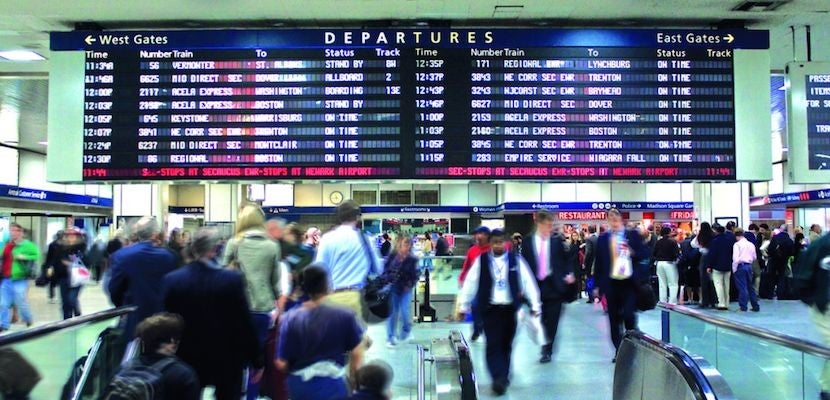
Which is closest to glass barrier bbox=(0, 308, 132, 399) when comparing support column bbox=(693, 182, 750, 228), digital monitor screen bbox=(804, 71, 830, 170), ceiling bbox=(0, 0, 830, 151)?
ceiling bbox=(0, 0, 830, 151)

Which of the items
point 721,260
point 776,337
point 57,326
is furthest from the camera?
point 721,260

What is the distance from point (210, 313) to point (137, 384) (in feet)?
3.12

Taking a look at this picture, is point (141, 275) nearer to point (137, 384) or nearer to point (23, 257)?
point (137, 384)

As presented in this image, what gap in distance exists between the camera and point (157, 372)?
332 cm

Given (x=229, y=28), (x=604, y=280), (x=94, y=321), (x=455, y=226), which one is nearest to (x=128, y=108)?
(x=229, y=28)

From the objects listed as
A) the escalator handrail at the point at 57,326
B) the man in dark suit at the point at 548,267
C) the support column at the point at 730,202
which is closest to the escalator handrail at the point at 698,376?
the man in dark suit at the point at 548,267

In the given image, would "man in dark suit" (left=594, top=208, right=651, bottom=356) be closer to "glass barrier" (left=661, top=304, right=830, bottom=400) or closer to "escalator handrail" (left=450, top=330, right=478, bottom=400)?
"glass barrier" (left=661, top=304, right=830, bottom=400)

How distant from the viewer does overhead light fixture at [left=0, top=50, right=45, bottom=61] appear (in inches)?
380

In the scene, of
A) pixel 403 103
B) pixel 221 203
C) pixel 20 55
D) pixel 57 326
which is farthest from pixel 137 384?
pixel 221 203

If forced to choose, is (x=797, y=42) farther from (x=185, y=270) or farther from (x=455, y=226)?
(x=455, y=226)

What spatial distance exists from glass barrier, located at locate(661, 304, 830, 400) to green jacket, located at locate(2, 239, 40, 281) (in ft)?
30.0

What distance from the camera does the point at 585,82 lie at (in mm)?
8055

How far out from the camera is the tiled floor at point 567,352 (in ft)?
21.3

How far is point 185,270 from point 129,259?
1430 mm
